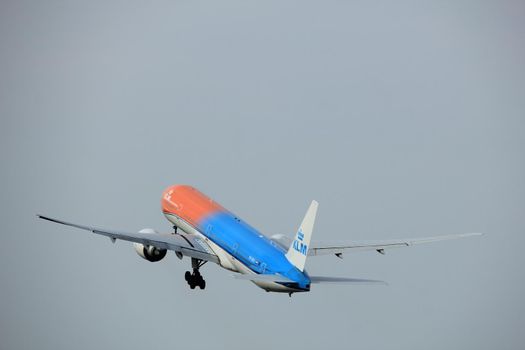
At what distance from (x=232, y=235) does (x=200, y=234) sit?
207 inches

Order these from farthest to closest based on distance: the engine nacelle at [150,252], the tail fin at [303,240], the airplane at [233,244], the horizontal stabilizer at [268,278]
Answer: the engine nacelle at [150,252]
the airplane at [233,244]
the tail fin at [303,240]
the horizontal stabilizer at [268,278]

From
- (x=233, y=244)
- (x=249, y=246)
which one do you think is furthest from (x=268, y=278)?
(x=233, y=244)

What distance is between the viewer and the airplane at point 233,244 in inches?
2542

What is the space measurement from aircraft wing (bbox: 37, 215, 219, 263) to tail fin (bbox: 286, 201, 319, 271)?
9.02 metres

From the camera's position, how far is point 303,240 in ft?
210

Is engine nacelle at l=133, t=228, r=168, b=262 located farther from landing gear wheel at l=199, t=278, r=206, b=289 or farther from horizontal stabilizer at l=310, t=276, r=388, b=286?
horizontal stabilizer at l=310, t=276, r=388, b=286

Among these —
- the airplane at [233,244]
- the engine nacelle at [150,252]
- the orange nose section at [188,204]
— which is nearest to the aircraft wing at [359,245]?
the airplane at [233,244]

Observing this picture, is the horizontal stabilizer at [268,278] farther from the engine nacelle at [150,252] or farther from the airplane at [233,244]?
the engine nacelle at [150,252]

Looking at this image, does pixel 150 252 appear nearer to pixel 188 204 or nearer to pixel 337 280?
pixel 188 204

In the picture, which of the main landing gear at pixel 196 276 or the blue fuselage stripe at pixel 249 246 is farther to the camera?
the main landing gear at pixel 196 276

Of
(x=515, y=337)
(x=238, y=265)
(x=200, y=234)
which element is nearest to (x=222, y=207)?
(x=200, y=234)

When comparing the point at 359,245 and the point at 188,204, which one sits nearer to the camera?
the point at 359,245

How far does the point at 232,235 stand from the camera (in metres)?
71.1

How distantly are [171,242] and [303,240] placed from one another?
43.8ft
